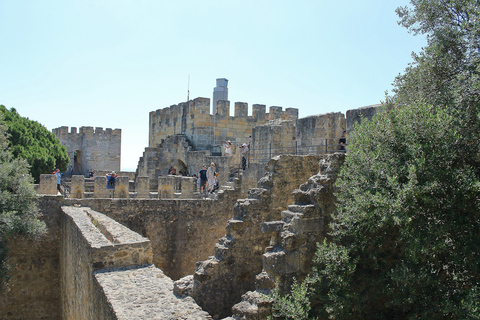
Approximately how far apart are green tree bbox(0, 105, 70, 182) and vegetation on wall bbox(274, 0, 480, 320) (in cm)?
2031

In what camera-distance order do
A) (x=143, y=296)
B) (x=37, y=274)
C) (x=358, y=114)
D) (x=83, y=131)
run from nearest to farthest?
(x=143, y=296) < (x=358, y=114) < (x=37, y=274) < (x=83, y=131)

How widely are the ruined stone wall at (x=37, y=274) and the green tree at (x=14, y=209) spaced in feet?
1.69

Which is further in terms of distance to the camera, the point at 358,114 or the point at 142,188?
the point at 142,188

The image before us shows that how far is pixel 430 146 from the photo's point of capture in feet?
16.2

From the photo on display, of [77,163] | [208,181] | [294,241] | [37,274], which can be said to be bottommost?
[37,274]

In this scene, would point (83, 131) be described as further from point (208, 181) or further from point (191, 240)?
point (191, 240)

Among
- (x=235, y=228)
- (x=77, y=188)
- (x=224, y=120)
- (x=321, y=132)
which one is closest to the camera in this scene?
(x=235, y=228)

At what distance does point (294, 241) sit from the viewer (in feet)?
20.6

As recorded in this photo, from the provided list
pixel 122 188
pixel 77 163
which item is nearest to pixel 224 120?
pixel 122 188

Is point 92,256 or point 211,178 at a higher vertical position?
point 211,178

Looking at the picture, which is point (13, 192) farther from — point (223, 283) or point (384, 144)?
point (384, 144)

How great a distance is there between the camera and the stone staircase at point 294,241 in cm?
609

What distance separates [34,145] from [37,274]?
14.8m

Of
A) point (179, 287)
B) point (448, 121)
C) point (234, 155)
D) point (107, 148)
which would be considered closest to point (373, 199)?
point (448, 121)
